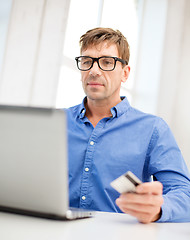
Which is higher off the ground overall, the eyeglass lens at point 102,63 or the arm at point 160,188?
the eyeglass lens at point 102,63

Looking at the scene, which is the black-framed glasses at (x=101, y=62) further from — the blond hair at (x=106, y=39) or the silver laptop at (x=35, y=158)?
the silver laptop at (x=35, y=158)

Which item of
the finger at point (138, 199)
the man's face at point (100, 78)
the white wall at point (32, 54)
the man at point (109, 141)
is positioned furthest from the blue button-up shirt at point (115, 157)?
the finger at point (138, 199)

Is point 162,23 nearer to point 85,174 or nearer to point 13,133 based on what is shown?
point 85,174

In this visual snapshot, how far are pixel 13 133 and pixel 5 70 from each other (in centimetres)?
103

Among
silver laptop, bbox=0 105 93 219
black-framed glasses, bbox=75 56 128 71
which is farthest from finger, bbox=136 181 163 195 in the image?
black-framed glasses, bbox=75 56 128 71

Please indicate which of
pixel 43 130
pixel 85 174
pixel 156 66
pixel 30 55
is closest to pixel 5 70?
pixel 30 55

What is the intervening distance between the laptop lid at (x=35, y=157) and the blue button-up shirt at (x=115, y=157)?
0.64 m

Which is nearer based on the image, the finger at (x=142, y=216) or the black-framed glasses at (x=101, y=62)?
the finger at (x=142, y=216)

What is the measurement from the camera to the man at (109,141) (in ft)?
3.95

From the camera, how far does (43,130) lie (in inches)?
21.2

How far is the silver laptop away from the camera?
0.54 meters

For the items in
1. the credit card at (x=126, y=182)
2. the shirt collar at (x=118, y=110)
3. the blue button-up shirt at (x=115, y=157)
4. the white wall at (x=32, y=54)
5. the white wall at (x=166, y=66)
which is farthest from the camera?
the white wall at (x=166, y=66)

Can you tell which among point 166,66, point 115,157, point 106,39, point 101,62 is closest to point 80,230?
point 115,157

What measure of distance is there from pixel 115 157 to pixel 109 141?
79 millimetres
